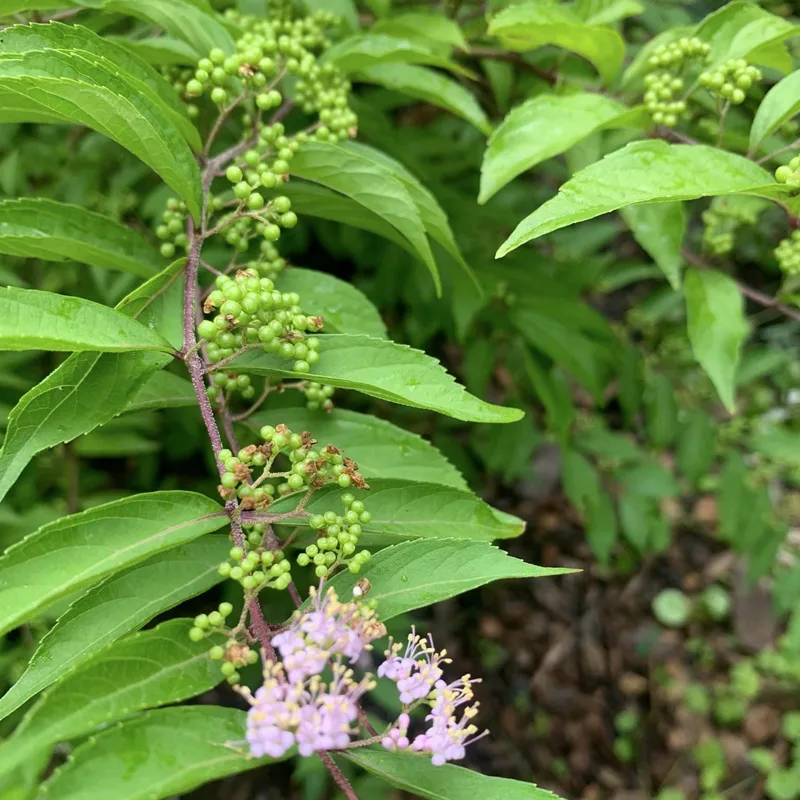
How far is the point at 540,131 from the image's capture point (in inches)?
66.9

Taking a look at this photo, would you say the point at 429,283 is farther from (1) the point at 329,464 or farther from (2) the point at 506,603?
(2) the point at 506,603

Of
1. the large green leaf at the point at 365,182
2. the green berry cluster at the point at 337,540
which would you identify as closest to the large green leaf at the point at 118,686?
the green berry cluster at the point at 337,540

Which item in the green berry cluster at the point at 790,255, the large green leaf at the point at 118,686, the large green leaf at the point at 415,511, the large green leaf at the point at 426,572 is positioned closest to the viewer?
the large green leaf at the point at 118,686

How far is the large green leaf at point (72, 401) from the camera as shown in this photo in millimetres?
1228

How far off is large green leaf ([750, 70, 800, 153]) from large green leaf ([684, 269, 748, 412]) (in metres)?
0.39

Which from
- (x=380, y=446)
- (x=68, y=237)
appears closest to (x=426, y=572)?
(x=380, y=446)

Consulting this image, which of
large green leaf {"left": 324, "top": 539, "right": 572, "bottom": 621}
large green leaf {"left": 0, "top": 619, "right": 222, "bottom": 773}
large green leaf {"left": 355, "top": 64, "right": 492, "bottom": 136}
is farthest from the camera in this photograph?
large green leaf {"left": 355, "top": 64, "right": 492, "bottom": 136}

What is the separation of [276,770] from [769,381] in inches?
159

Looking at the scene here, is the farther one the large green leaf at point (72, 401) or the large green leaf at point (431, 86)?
the large green leaf at point (431, 86)

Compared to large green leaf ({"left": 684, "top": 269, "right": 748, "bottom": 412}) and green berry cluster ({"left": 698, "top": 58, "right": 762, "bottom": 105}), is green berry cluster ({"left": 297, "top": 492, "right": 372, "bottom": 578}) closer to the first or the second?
large green leaf ({"left": 684, "top": 269, "right": 748, "bottom": 412})

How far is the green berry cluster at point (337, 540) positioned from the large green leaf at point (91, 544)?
159 millimetres

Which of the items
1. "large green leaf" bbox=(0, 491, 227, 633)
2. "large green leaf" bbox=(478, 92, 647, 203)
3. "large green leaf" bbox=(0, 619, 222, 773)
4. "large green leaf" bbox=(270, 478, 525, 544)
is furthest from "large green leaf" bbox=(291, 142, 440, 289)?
"large green leaf" bbox=(0, 619, 222, 773)

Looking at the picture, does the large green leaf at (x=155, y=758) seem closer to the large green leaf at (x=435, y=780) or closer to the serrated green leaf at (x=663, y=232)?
the large green leaf at (x=435, y=780)

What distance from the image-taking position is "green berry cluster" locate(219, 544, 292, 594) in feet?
3.81
